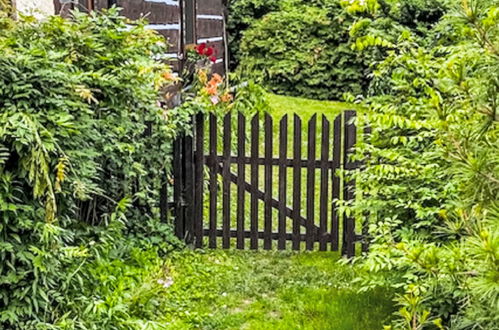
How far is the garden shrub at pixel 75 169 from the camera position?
10.3ft

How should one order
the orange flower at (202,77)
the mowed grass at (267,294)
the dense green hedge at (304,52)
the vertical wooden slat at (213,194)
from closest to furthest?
the mowed grass at (267,294)
the vertical wooden slat at (213,194)
the orange flower at (202,77)
the dense green hedge at (304,52)

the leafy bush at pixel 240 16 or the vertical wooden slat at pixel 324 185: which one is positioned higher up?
the leafy bush at pixel 240 16

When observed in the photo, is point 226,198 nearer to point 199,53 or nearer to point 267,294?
point 267,294

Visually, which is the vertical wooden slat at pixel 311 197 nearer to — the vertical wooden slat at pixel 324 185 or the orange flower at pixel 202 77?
the vertical wooden slat at pixel 324 185

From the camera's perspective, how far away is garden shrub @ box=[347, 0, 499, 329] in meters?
1.73

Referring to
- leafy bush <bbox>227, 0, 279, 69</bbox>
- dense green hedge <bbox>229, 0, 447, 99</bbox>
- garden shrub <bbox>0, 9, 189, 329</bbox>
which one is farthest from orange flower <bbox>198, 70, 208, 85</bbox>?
leafy bush <bbox>227, 0, 279, 69</bbox>

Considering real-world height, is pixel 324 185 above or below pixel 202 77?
below

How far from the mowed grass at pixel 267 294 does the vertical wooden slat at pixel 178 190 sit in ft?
0.94

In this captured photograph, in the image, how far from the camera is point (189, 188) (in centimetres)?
542

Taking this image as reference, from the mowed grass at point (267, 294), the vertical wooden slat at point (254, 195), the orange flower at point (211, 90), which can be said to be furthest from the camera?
the orange flower at point (211, 90)

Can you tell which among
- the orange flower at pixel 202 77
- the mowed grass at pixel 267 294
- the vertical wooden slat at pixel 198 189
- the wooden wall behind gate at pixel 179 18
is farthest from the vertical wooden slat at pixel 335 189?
the orange flower at pixel 202 77

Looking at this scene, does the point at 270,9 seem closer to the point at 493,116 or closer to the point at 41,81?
the point at 41,81

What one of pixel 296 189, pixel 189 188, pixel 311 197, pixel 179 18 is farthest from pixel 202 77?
pixel 311 197

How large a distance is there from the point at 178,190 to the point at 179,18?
3622mm
